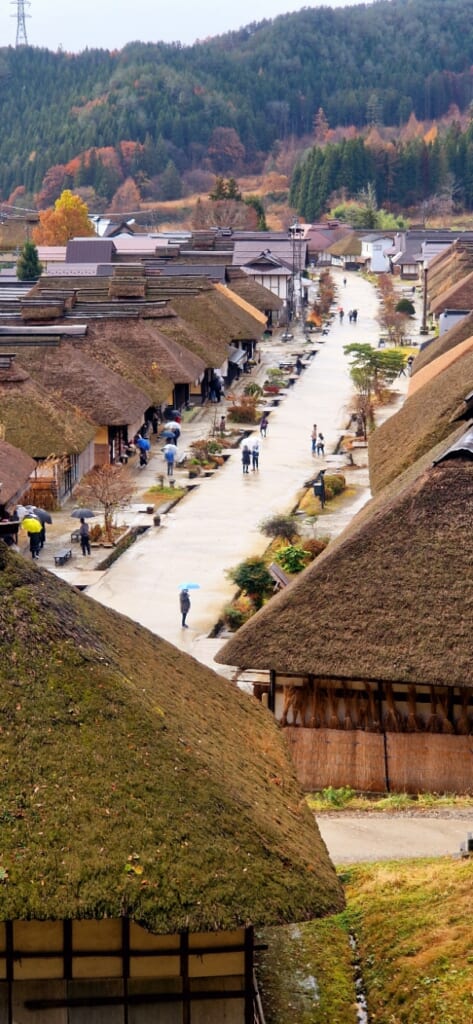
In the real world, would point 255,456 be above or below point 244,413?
below

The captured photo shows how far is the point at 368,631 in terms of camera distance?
21.2 m

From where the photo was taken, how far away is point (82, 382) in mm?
45156

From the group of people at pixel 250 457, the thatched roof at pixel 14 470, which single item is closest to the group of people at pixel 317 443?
the group of people at pixel 250 457

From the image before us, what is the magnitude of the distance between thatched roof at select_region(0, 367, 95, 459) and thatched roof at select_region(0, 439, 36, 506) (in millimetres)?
1948

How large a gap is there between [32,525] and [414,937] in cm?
2064

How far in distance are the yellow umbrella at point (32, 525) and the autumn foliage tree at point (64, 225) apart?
90.0 metres

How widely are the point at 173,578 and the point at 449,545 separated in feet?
44.9

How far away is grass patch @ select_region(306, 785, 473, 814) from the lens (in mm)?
19875

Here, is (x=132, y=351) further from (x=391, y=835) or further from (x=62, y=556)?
(x=391, y=835)

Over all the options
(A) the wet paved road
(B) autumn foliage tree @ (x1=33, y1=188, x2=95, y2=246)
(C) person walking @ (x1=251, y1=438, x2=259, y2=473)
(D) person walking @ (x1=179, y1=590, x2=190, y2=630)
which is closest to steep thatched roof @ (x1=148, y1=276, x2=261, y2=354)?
(C) person walking @ (x1=251, y1=438, x2=259, y2=473)

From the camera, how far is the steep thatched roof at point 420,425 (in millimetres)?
29798

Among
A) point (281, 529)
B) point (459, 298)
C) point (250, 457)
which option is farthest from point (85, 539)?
point (459, 298)

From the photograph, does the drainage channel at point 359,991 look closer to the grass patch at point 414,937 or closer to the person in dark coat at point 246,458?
the grass patch at point 414,937

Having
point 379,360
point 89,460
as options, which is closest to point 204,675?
point 89,460
